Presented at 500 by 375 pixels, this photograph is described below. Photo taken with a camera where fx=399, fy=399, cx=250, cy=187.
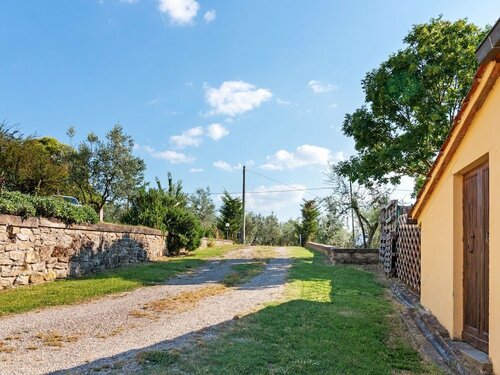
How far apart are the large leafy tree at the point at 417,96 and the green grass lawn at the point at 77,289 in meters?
8.37

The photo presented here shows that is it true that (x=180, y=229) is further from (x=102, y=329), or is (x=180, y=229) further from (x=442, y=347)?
(x=442, y=347)

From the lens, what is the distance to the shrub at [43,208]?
8539mm

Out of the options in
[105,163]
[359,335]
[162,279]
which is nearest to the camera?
[359,335]

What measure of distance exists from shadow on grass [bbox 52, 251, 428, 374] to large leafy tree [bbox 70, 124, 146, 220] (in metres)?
18.8

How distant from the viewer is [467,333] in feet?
14.9

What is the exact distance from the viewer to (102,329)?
5.40 m

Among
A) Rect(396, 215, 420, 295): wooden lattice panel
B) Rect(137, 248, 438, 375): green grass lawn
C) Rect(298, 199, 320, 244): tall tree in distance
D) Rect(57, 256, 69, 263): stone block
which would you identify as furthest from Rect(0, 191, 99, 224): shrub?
Rect(298, 199, 320, 244): tall tree in distance

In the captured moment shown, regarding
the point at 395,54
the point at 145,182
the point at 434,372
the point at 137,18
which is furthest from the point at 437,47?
the point at 145,182

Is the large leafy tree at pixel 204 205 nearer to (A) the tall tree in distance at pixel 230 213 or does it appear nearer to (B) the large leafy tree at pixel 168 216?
(A) the tall tree in distance at pixel 230 213

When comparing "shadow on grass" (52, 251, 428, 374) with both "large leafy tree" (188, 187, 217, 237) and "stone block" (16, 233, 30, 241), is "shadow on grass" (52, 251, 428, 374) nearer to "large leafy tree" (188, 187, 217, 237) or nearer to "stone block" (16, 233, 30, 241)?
"stone block" (16, 233, 30, 241)

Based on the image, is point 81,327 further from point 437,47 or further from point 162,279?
point 437,47

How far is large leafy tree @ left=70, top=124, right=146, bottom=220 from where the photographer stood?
24.2m

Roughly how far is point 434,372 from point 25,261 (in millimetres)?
8374

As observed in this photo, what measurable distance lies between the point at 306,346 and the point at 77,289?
5.75 metres
